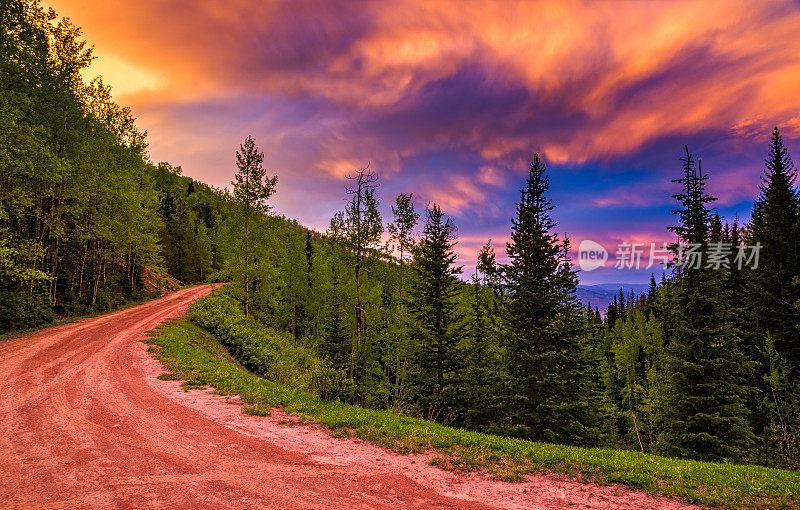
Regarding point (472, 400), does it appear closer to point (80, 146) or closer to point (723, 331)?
point (723, 331)

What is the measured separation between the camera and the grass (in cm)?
712

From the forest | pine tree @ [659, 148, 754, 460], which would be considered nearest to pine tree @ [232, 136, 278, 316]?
the forest

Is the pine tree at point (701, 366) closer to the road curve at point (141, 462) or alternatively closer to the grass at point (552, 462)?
the grass at point (552, 462)

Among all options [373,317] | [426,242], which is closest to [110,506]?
[426,242]

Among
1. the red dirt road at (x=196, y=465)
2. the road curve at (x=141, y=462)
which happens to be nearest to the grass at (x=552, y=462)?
the red dirt road at (x=196, y=465)

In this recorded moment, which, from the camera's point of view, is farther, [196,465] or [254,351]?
[254,351]

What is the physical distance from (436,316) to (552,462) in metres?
17.8

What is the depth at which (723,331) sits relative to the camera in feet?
71.9

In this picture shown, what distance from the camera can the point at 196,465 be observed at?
7.01m

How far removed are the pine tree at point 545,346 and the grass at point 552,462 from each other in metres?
11.6

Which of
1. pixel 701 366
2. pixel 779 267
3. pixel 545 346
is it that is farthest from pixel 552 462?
pixel 779 267

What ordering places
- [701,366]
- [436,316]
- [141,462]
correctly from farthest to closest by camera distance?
[436,316] → [701,366] → [141,462]

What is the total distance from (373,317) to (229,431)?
30896 mm

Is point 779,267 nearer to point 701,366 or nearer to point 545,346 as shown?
point 701,366
